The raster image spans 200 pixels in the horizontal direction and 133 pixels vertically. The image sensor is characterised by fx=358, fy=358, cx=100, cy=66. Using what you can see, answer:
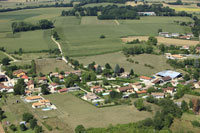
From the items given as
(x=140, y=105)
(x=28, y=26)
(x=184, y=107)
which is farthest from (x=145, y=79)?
(x=28, y=26)

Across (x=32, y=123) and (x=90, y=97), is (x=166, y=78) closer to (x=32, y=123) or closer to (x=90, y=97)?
(x=90, y=97)

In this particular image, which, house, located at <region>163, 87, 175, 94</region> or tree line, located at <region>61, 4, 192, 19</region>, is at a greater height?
tree line, located at <region>61, 4, 192, 19</region>

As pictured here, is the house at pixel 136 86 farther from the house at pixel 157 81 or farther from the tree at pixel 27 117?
the tree at pixel 27 117

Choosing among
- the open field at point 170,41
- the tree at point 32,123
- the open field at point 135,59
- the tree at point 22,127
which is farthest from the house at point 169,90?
the open field at point 170,41

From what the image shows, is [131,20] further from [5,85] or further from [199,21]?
[5,85]

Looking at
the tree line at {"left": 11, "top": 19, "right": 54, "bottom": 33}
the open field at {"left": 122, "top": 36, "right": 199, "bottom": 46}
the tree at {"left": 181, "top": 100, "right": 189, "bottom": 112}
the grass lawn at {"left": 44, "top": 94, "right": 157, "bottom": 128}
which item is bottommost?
the grass lawn at {"left": 44, "top": 94, "right": 157, "bottom": 128}

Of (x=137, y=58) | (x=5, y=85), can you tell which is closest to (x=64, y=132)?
(x=5, y=85)

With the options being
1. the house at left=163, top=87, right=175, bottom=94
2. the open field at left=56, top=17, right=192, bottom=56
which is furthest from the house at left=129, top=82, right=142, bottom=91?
the open field at left=56, top=17, right=192, bottom=56

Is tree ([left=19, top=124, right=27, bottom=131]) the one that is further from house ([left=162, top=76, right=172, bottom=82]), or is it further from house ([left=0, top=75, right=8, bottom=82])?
house ([left=162, top=76, right=172, bottom=82])
